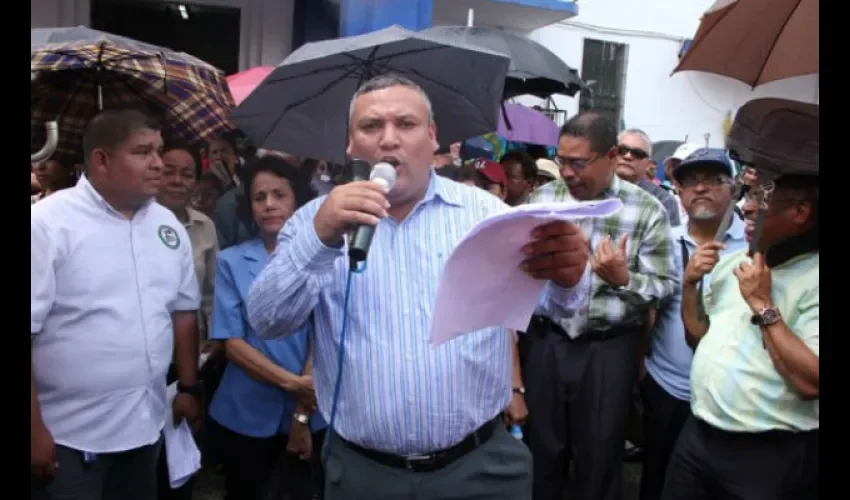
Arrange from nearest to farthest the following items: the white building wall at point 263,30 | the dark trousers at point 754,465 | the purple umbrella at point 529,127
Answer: the dark trousers at point 754,465, the purple umbrella at point 529,127, the white building wall at point 263,30

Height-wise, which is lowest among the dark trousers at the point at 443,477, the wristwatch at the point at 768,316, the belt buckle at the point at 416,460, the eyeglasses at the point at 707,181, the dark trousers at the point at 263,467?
the dark trousers at the point at 263,467

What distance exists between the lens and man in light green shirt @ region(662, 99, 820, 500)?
102 inches

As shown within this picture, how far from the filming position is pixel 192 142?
417 centimetres

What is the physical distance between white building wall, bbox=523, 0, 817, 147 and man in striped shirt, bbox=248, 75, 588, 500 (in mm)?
9420

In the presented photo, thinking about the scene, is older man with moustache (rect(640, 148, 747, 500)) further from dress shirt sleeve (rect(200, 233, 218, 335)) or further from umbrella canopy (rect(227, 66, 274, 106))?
umbrella canopy (rect(227, 66, 274, 106))

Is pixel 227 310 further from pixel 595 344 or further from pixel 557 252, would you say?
pixel 557 252

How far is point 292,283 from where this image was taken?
2.02 meters

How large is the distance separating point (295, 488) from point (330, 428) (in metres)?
1.40

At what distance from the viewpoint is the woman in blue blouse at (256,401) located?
3.44m

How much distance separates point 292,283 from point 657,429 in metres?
2.64

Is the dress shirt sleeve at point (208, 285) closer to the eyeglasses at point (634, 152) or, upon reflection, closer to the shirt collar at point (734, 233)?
the shirt collar at point (734, 233)

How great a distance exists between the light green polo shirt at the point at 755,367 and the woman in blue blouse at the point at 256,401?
1.71 meters

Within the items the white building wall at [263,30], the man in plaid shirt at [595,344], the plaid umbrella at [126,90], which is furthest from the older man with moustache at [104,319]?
the white building wall at [263,30]

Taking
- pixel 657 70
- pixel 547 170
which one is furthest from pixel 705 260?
pixel 657 70
